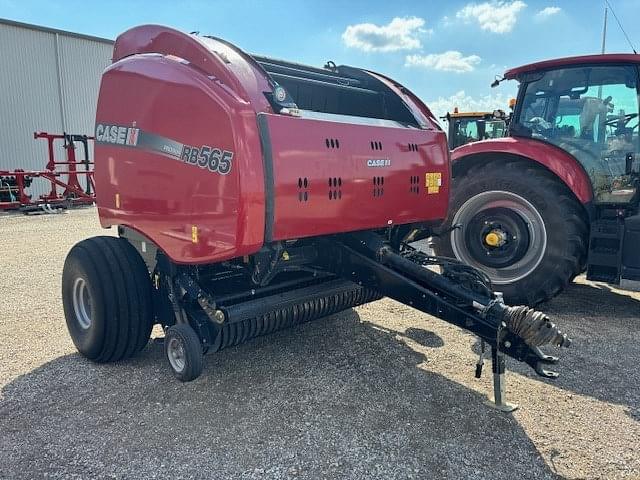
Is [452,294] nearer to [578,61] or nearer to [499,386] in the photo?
[499,386]

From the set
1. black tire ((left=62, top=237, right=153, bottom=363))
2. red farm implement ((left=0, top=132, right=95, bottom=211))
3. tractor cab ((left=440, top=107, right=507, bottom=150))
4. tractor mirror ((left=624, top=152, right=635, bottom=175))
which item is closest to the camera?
black tire ((left=62, top=237, right=153, bottom=363))

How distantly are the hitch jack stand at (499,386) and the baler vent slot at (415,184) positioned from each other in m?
1.29

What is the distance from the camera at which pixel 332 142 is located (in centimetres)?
297

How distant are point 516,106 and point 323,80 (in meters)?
2.14

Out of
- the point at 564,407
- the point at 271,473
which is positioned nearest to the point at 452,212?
the point at 564,407

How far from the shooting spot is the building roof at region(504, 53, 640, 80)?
429 cm

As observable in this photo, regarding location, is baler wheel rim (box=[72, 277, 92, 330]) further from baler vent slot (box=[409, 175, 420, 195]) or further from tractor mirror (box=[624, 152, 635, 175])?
tractor mirror (box=[624, 152, 635, 175])

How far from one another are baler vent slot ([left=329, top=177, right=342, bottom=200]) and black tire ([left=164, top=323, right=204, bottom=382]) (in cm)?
109

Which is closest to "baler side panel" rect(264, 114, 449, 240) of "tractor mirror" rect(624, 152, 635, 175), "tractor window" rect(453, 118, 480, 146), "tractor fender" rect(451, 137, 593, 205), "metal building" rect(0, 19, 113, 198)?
"tractor fender" rect(451, 137, 593, 205)

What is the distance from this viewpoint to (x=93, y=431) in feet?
8.64

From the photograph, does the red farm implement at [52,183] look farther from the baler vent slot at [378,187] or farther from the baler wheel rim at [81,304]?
the baler vent slot at [378,187]

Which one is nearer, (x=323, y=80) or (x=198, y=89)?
(x=198, y=89)

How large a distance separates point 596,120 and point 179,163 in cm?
356

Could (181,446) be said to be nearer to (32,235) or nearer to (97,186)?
(97,186)
